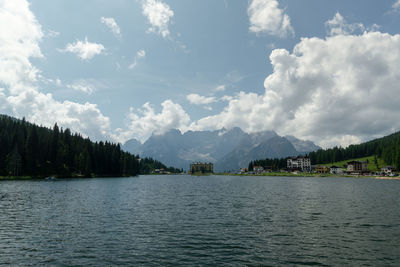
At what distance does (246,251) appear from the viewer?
2803cm

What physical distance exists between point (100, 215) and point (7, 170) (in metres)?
181

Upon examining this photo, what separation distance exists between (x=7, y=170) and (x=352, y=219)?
21703cm

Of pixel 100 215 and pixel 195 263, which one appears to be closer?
pixel 195 263

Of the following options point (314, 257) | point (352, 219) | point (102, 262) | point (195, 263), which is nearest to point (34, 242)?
point (102, 262)

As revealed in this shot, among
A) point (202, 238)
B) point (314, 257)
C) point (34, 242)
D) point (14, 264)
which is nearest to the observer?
point (14, 264)

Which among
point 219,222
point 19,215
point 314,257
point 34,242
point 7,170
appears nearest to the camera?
point 314,257

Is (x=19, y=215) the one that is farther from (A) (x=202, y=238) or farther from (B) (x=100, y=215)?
(A) (x=202, y=238)

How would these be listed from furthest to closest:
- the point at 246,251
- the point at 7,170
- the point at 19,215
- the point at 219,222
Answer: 1. the point at 7,170
2. the point at 19,215
3. the point at 219,222
4. the point at 246,251

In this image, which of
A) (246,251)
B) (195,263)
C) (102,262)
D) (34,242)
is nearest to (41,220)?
(34,242)

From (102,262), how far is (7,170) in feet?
676

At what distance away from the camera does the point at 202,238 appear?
3325 cm

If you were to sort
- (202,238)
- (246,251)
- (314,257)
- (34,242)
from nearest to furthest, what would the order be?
(314,257) → (246,251) → (34,242) → (202,238)

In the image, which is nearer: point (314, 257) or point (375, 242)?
point (314, 257)

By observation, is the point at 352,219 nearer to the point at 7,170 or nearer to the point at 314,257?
the point at 314,257
